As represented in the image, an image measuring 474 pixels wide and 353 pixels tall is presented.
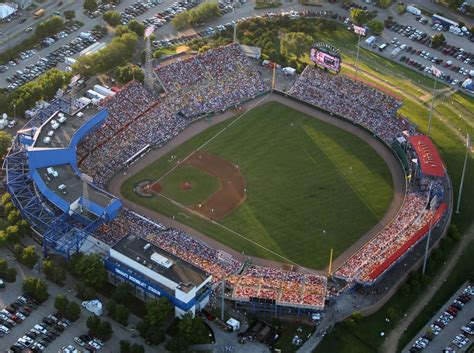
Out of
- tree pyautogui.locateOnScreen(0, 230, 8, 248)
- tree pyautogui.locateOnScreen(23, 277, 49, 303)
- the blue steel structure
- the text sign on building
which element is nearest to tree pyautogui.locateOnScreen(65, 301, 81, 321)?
tree pyautogui.locateOnScreen(23, 277, 49, 303)

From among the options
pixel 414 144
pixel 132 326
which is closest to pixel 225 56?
pixel 414 144

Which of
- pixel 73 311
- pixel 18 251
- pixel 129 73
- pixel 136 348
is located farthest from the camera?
pixel 129 73

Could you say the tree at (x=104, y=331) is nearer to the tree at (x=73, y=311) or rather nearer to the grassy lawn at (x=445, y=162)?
the tree at (x=73, y=311)

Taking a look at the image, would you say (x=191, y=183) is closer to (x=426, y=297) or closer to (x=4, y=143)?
(x=4, y=143)

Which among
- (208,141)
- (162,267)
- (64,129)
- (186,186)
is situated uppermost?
(64,129)

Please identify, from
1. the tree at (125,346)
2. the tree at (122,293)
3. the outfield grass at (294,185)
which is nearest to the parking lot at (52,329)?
A: the tree at (125,346)

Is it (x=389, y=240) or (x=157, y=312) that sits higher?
(x=157, y=312)

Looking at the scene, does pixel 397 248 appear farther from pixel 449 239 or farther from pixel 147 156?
pixel 147 156

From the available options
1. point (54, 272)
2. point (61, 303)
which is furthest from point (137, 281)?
point (54, 272)
